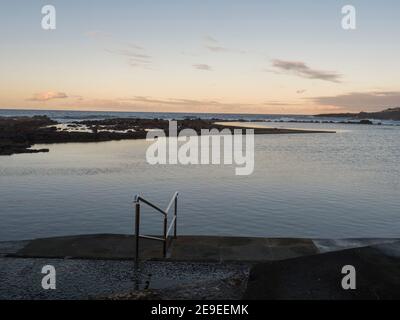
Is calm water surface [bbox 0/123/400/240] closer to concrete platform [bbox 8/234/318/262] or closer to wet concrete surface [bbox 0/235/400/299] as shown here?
concrete platform [bbox 8/234/318/262]

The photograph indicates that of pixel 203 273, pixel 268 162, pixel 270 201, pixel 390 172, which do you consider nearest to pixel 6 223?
pixel 203 273

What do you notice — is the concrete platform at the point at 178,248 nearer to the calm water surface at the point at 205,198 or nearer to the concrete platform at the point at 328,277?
the concrete platform at the point at 328,277

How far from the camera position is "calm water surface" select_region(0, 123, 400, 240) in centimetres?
1306

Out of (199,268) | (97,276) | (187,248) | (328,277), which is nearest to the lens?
(328,277)

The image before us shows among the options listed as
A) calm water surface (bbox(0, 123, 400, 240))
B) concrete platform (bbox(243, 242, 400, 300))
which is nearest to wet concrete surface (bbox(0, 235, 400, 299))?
concrete platform (bbox(243, 242, 400, 300))

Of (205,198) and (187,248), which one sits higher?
(187,248)

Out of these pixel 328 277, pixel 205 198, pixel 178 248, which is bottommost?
pixel 205 198

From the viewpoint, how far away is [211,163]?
2903 centimetres

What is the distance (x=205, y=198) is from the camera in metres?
17.4

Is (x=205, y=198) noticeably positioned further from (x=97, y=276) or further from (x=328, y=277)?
(x=328, y=277)

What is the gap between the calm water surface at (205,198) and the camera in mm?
13062

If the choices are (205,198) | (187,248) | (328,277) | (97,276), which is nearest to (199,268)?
(187,248)
